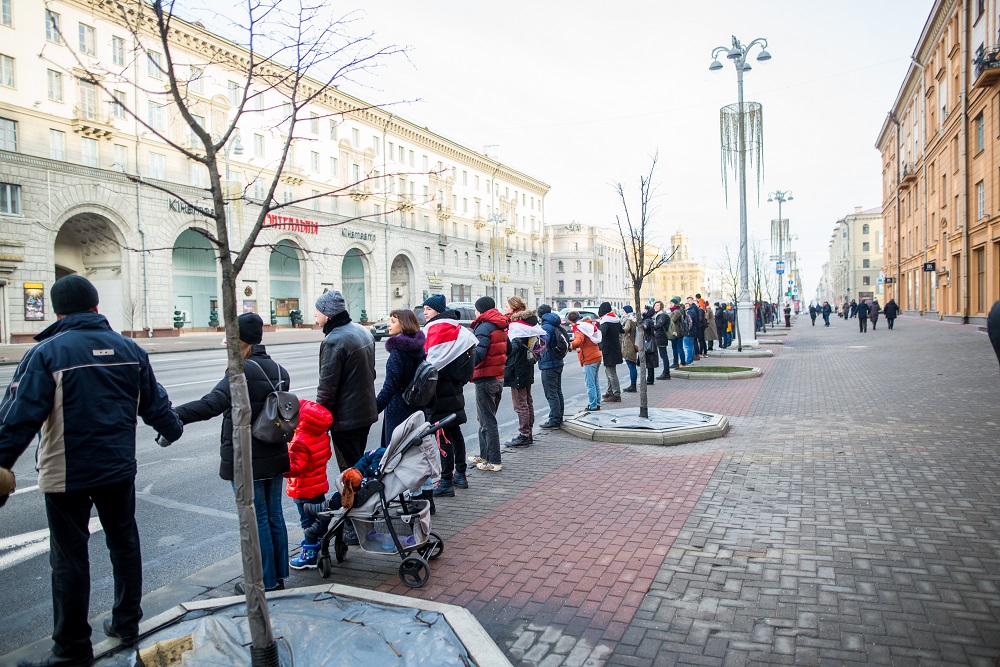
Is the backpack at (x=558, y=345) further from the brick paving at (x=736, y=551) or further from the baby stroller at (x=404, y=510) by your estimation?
the baby stroller at (x=404, y=510)

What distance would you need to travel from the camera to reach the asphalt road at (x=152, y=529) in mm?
4062

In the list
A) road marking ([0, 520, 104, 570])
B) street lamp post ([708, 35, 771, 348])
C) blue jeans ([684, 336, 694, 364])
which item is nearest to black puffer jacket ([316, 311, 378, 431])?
road marking ([0, 520, 104, 570])

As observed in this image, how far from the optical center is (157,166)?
38.0 metres

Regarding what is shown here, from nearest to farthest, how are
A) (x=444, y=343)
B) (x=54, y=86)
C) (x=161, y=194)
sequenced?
(x=444, y=343) < (x=54, y=86) < (x=161, y=194)

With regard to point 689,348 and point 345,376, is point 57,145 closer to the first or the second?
point 689,348

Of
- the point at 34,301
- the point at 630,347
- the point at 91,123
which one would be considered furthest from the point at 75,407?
the point at 91,123

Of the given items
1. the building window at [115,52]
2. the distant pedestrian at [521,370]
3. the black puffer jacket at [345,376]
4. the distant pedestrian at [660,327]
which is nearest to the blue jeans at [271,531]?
the black puffer jacket at [345,376]

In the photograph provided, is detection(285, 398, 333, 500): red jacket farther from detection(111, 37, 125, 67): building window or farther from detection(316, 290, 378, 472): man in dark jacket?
detection(111, 37, 125, 67): building window

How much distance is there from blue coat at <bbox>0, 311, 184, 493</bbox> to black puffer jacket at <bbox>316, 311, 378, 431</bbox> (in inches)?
57.2

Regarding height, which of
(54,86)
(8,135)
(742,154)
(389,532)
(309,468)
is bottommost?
(389,532)

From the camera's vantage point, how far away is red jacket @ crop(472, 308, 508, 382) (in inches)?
279

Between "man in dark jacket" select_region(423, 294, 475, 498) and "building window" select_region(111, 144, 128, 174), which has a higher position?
"building window" select_region(111, 144, 128, 174)

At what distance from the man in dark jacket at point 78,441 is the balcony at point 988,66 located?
31599 millimetres

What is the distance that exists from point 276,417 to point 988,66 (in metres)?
31.3
